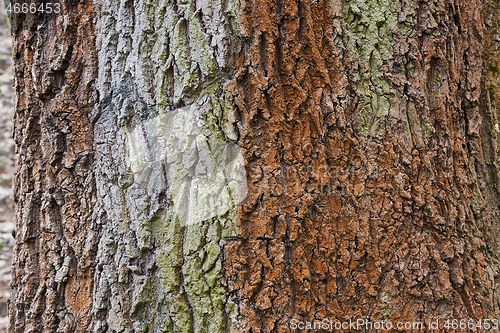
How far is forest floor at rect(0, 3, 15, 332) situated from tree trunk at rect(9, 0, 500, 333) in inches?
110

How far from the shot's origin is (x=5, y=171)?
17.0 feet

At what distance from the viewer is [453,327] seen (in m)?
1.53

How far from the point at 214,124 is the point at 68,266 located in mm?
706

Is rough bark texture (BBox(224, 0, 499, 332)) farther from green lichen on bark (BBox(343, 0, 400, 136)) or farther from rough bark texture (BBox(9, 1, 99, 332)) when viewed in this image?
rough bark texture (BBox(9, 1, 99, 332))

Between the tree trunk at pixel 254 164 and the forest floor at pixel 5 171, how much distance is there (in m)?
2.80

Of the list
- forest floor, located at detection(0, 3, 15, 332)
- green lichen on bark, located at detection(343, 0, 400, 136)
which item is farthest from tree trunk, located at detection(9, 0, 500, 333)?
forest floor, located at detection(0, 3, 15, 332)

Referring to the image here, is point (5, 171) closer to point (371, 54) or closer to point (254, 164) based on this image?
point (254, 164)

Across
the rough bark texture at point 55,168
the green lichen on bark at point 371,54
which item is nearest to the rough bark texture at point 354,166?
the green lichen on bark at point 371,54

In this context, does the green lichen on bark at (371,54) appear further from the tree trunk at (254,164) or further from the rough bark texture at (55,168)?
the rough bark texture at (55,168)

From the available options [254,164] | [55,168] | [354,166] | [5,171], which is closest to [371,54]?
[354,166]

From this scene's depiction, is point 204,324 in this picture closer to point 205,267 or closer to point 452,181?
point 205,267

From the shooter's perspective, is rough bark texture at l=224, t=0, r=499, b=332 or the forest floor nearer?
rough bark texture at l=224, t=0, r=499, b=332

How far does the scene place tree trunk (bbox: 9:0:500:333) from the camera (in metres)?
1.35

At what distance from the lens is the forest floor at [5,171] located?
4090 millimetres
